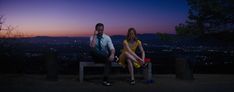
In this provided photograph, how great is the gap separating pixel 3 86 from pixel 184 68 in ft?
13.3

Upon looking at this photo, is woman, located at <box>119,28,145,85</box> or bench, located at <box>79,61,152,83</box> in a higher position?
woman, located at <box>119,28,145,85</box>

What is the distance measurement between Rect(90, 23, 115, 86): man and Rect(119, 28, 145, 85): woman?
0.29m

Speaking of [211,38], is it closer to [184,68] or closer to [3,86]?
[184,68]

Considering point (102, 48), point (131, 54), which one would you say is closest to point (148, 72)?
point (131, 54)

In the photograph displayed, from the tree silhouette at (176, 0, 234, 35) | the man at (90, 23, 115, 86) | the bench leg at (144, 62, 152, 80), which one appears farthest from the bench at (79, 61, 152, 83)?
the tree silhouette at (176, 0, 234, 35)

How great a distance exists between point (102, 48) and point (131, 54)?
2.13 feet

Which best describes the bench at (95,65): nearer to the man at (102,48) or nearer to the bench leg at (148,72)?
the bench leg at (148,72)

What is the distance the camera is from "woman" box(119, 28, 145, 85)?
851 cm

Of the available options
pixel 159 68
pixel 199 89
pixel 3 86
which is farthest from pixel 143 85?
pixel 159 68

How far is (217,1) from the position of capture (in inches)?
544

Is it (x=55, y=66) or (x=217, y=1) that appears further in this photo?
(x=217, y=1)

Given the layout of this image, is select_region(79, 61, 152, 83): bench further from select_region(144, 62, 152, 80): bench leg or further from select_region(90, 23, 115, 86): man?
select_region(90, 23, 115, 86): man

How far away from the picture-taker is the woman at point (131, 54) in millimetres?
8508

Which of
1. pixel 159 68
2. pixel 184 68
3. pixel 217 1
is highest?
pixel 217 1
